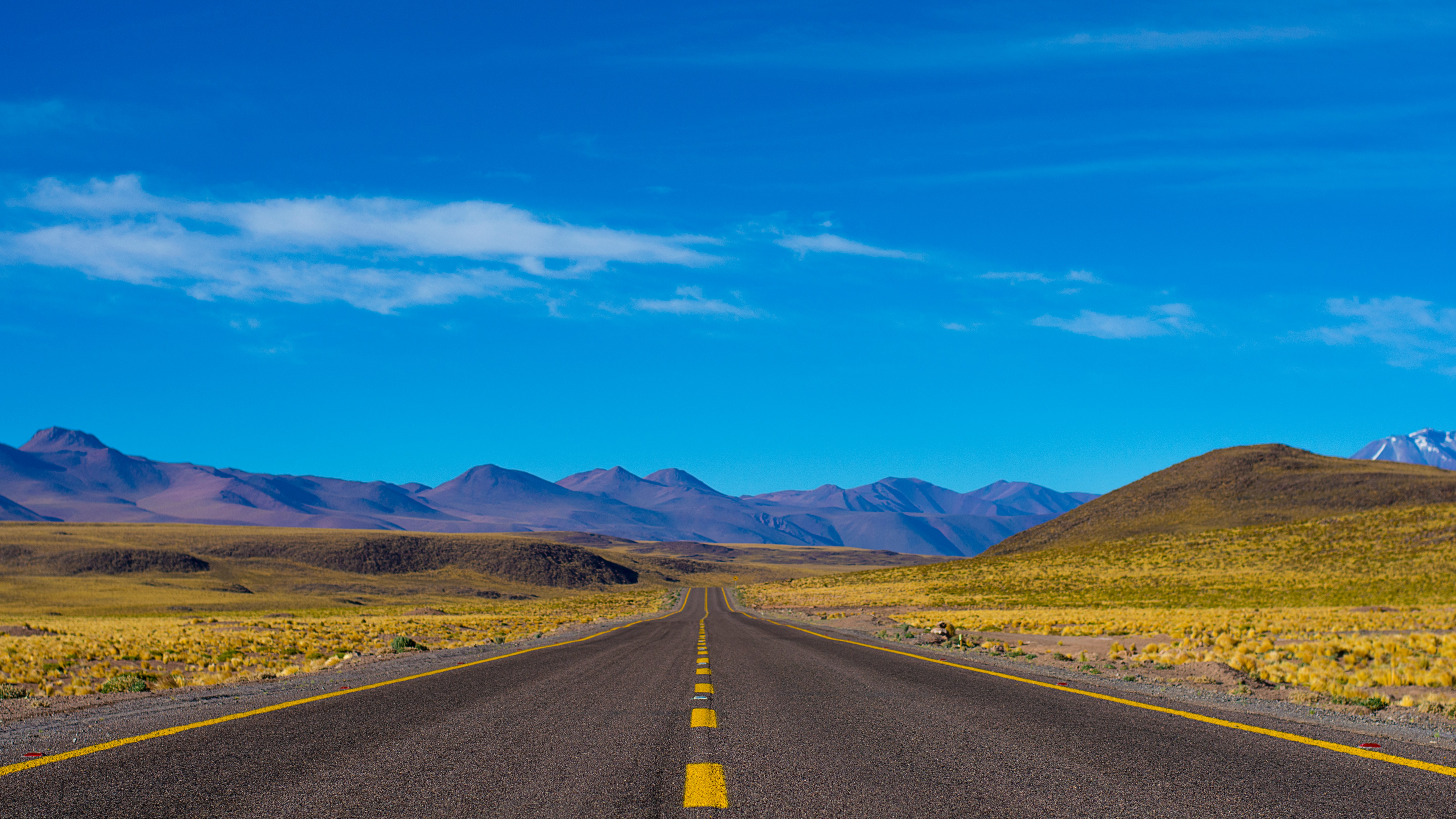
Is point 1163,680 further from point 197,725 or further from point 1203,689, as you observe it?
point 197,725

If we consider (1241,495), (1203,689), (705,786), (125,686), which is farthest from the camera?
(1241,495)

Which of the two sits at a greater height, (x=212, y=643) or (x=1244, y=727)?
(x=1244, y=727)

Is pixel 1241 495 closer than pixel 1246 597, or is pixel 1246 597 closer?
pixel 1246 597

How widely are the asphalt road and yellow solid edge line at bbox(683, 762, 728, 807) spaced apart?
3cm

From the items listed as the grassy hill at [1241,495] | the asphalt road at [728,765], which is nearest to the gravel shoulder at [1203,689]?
the asphalt road at [728,765]

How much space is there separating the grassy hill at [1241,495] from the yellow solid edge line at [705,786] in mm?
114796

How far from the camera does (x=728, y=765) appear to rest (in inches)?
248

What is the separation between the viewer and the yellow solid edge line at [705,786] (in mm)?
5168

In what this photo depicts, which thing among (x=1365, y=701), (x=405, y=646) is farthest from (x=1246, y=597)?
(x=405, y=646)

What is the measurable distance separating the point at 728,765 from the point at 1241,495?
446ft

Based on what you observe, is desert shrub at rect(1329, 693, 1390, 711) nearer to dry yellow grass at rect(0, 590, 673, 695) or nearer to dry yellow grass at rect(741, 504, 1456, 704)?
dry yellow grass at rect(741, 504, 1456, 704)

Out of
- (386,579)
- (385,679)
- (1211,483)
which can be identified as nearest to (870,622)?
(385,679)

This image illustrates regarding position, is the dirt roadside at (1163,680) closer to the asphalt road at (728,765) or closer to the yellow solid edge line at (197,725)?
the asphalt road at (728,765)

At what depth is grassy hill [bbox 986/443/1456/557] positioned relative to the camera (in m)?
105
